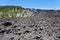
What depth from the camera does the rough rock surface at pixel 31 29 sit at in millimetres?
9340

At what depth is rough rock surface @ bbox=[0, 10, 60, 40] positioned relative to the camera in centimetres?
934

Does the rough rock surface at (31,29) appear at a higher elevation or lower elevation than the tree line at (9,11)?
lower

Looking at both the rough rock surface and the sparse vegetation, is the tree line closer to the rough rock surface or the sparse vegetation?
the sparse vegetation

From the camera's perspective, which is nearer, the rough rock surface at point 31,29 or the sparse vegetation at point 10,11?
the rough rock surface at point 31,29

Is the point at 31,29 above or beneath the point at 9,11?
beneath

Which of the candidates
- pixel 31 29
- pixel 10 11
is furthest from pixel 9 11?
pixel 31 29

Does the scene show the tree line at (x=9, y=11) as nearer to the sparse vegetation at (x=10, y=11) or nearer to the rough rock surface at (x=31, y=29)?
the sparse vegetation at (x=10, y=11)

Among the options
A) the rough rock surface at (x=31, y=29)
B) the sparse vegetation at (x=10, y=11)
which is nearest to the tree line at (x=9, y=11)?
the sparse vegetation at (x=10, y=11)

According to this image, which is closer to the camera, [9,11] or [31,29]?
[31,29]

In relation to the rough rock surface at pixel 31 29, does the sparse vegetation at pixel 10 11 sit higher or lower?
higher

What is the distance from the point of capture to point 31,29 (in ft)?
32.4

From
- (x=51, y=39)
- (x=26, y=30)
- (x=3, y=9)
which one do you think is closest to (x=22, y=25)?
(x=26, y=30)

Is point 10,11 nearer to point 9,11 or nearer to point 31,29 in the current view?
point 9,11

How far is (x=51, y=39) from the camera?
9000 millimetres
